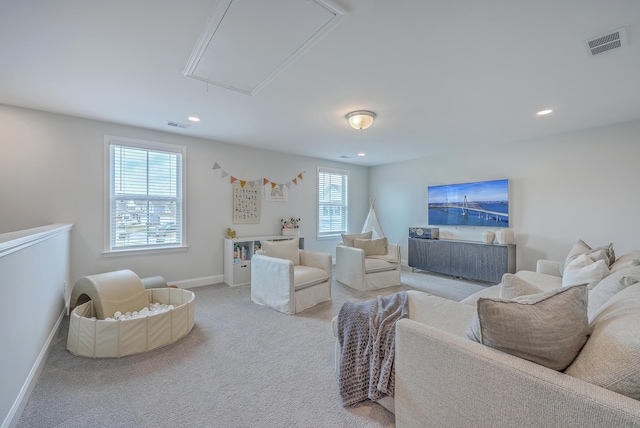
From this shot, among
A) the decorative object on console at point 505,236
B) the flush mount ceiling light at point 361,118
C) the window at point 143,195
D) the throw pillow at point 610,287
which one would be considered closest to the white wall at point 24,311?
the window at point 143,195

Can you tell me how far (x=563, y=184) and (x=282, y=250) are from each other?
4186 mm

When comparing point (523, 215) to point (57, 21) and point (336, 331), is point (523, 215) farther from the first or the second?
point (57, 21)

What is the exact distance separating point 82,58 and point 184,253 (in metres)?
2.72

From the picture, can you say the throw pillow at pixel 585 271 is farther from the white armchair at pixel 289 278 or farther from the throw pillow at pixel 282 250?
the throw pillow at pixel 282 250

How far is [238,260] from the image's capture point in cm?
431

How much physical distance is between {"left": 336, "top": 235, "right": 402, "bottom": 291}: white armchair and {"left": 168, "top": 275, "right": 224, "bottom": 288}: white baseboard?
196cm

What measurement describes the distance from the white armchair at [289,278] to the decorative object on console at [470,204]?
2880 millimetres

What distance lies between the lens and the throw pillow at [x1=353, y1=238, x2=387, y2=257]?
4410mm

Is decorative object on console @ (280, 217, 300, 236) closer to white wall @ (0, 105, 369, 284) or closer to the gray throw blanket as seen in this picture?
white wall @ (0, 105, 369, 284)

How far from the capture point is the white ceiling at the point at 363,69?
1621mm

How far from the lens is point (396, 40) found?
1852 mm

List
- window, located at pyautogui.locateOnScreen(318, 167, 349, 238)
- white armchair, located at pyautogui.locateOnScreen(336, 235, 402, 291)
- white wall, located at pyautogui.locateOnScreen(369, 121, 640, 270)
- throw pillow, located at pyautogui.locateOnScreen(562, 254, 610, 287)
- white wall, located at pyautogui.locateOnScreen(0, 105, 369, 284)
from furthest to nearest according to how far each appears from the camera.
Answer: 1. window, located at pyautogui.locateOnScreen(318, 167, 349, 238)
2. white armchair, located at pyautogui.locateOnScreen(336, 235, 402, 291)
3. white wall, located at pyautogui.locateOnScreen(369, 121, 640, 270)
4. white wall, located at pyautogui.locateOnScreen(0, 105, 369, 284)
5. throw pillow, located at pyautogui.locateOnScreen(562, 254, 610, 287)

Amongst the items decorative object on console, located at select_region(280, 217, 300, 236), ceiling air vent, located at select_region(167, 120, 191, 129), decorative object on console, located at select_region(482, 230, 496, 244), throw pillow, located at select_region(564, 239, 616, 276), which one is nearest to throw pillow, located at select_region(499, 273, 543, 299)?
throw pillow, located at select_region(564, 239, 616, 276)

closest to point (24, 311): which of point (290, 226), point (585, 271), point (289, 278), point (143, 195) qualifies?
point (289, 278)
